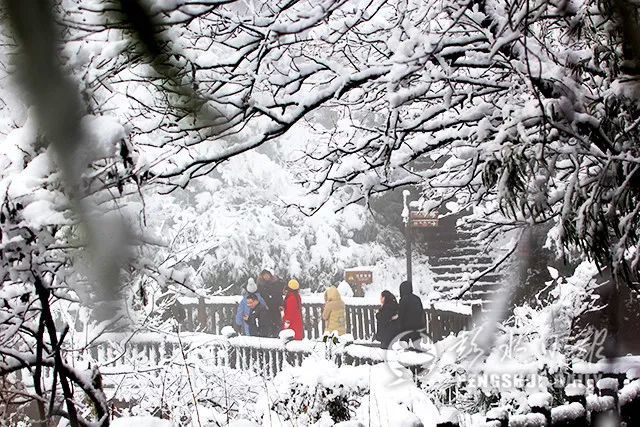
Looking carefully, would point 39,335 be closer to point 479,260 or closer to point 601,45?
point 601,45

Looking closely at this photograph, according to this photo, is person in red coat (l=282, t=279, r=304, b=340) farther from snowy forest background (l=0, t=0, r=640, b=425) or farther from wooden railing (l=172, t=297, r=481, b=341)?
snowy forest background (l=0, t=0, r=640, b=425)

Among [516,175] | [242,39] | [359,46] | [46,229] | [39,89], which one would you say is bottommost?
[39,89]

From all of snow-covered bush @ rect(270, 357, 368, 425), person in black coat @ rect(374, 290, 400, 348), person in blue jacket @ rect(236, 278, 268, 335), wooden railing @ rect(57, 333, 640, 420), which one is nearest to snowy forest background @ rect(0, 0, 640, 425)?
snow-covered bush @ rect(270, 357, 368, 425)

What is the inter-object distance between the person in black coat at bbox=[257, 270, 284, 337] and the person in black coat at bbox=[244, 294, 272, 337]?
2.15ft

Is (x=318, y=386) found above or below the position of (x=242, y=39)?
below

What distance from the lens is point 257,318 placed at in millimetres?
13172

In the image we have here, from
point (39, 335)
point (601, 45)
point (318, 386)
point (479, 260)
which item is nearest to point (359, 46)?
point (601, 45)

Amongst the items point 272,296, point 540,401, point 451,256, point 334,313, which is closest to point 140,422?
point 540,401

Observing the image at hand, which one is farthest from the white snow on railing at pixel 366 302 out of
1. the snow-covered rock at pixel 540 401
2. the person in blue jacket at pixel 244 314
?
the snow-covered rock at pixel 540 401

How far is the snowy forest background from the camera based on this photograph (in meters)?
0.57

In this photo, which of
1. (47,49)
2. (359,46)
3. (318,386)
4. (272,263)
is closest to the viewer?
(47,49)

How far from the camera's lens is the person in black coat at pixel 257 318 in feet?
42.4

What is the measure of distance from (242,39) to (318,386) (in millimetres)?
3565

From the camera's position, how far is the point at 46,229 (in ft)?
7.43
